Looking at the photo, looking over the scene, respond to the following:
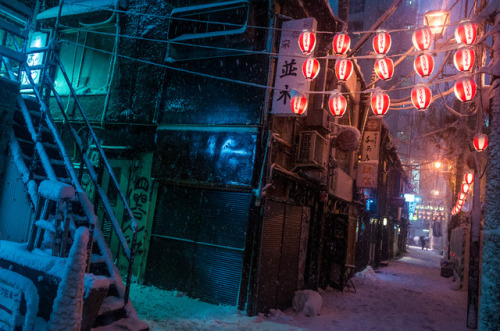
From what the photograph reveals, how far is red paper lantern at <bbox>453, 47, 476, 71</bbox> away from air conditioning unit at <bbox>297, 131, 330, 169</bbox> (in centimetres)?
453

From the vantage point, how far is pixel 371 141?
18.9 metres

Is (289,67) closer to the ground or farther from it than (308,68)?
farther from it

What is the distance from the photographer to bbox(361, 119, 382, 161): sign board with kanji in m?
18.6

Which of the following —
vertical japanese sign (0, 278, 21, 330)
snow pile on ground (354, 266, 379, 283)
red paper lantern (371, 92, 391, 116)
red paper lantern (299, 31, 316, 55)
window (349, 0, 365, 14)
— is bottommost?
snow pile on ground (354, 266, 379, 283)

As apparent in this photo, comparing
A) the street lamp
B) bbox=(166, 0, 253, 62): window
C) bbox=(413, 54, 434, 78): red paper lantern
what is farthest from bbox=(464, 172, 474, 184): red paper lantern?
bbox=(166, 0, 253, 62): window

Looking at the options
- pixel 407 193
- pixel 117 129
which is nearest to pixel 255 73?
pixel 117 129

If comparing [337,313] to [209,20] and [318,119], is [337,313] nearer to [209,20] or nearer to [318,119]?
[318,119]

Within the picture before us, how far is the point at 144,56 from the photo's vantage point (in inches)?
456

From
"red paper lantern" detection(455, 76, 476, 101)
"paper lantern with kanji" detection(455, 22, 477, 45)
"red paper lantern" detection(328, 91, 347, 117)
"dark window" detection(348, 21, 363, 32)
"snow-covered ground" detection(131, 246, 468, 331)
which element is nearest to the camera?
"snow-covered ground" detection(131, 246, 468, 331)

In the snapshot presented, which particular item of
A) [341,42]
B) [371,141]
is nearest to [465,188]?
[371,141]

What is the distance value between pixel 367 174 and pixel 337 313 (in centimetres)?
904

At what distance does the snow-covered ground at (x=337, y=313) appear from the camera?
7.96m

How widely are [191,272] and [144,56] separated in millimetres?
7754

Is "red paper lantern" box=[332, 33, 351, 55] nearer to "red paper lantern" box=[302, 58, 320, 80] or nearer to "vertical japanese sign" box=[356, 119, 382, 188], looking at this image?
"red paper lantern" box=[302, 58, 320, 80]
